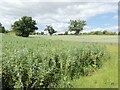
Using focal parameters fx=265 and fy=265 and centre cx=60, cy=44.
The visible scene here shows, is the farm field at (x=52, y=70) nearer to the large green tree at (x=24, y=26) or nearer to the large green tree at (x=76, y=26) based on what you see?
the large green tree at (x=24, y=26)

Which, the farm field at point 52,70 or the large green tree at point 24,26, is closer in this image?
the farm field at point 52,70

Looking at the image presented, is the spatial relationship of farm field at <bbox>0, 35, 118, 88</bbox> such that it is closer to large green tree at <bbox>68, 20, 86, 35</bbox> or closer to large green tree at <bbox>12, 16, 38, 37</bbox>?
large green tree at <bbox>12, 16, 38, 37</bbox>

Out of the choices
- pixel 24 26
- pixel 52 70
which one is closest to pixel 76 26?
pixel 24 26

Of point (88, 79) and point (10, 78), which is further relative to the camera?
point (88, 79)

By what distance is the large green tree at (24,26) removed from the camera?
75000 mm

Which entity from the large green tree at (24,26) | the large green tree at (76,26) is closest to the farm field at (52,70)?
the large green tree at (24,26)

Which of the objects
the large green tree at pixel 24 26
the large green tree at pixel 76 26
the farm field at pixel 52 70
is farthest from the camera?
the large green tree at pixel 76 26

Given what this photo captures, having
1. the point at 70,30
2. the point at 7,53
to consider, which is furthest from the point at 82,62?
the point at 70,30

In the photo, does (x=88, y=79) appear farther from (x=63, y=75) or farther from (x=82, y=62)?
(x=82, y=62)

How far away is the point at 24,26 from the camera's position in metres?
76.4

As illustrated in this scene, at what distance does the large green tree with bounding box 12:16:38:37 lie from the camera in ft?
246

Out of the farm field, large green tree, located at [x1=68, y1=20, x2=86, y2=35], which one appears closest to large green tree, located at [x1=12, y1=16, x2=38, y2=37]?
large green tree, located at [x1=68, y1=20, x2=86, y2=35]

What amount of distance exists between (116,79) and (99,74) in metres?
1.29

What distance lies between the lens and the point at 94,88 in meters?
9.67
